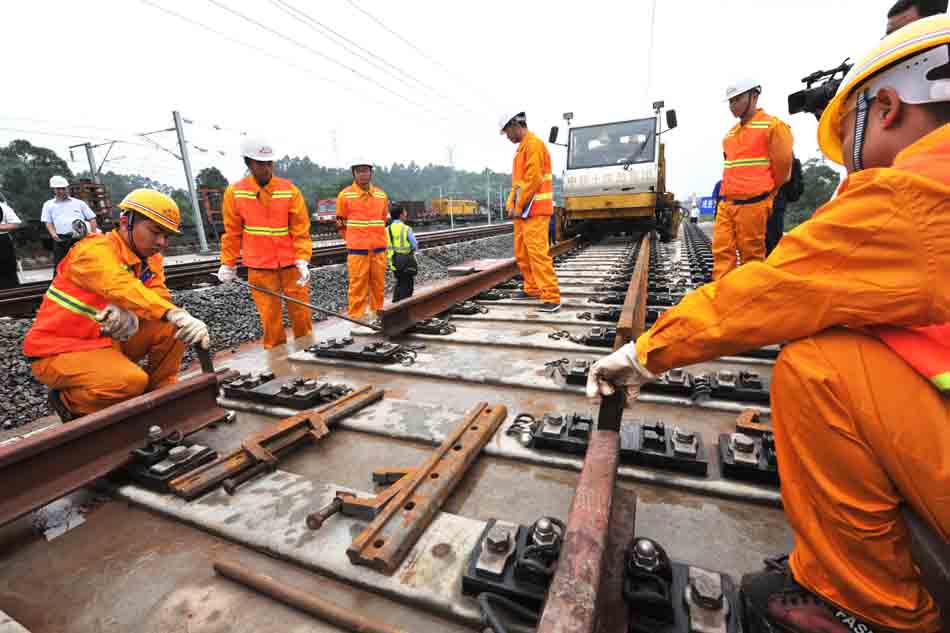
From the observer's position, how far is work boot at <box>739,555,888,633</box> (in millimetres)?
960

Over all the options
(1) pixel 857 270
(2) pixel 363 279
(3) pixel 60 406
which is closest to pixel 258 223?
(2) pixel 363 279

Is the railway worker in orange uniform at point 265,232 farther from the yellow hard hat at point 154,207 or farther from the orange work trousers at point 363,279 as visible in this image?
the orange work trousers at point 363,279

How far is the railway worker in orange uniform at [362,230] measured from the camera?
571 centimetres

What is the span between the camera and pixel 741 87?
4.15 metres

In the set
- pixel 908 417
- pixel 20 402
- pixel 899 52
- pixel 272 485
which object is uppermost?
pixel 899 52

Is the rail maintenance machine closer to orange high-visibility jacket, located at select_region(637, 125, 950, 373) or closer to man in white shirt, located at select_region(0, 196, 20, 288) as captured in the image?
orange high-visibility jacket, located at select_region(637, 125, 950, 373)

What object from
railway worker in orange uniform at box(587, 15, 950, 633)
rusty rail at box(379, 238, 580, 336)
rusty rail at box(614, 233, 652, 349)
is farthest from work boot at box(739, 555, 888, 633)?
rusty rail at box(379, 238, 580, 336)

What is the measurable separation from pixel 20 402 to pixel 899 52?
5.94m

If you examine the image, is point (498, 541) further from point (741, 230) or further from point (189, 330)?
point (741, 230)

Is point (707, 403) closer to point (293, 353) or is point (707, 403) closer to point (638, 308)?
point (638, 308)

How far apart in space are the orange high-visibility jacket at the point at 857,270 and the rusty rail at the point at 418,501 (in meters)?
0.94

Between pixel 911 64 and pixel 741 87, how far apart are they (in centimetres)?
386

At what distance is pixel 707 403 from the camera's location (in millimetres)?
2145

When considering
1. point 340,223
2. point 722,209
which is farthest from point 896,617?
point 340,223
